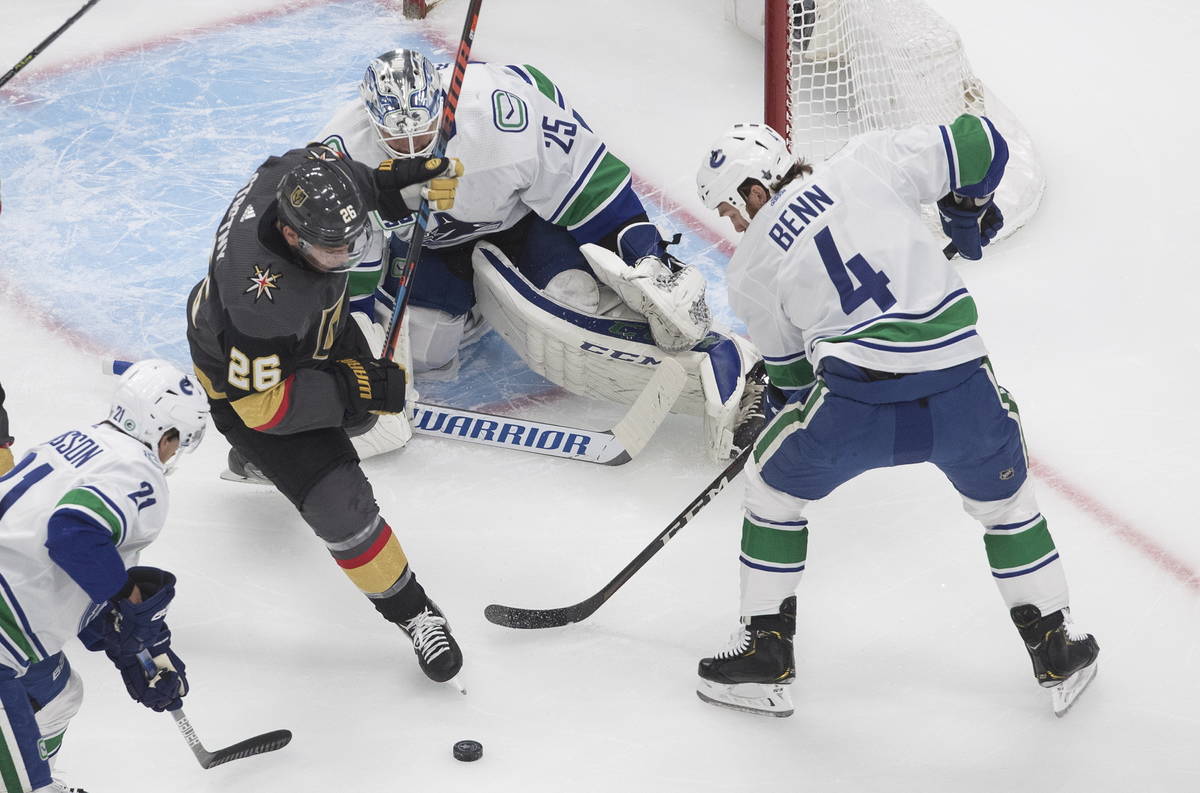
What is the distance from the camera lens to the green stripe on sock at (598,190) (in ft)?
11.3

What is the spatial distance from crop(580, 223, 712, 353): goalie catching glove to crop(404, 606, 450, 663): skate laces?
0.88 m

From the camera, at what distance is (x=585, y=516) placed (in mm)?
3303

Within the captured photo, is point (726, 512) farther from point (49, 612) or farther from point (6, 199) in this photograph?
point (6, 199)

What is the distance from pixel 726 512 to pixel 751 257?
34.2 inches

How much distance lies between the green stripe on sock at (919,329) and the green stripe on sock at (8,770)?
1527 millimetres

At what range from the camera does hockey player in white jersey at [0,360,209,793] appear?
231 centimetres

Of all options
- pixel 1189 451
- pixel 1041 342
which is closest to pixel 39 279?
pixel 1041 342

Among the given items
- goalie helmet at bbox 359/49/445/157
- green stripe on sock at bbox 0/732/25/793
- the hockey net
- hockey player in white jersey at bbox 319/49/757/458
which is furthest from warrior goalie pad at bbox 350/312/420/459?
the hockey net

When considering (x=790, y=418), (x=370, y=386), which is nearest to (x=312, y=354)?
(x=370, y=386)

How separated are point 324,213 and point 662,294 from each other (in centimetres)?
100

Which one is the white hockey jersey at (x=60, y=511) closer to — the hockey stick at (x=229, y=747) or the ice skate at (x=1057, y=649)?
the hockey stick at (x=229, y=747)

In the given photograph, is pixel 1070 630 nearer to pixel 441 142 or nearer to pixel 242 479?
pixel 441 142

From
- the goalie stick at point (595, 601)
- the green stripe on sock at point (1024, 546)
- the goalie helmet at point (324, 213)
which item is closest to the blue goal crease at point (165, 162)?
the goalie stick at point (595, 601)

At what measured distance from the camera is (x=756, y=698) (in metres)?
2.81
